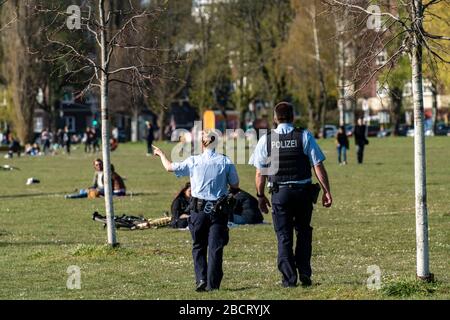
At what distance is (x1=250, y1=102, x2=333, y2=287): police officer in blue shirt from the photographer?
40.8ft

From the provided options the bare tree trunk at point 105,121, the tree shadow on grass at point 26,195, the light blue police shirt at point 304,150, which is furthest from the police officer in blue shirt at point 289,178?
the tree shadow on grass at point 26,195

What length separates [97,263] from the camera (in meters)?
16.1

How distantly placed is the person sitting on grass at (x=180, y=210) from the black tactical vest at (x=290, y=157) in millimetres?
9508

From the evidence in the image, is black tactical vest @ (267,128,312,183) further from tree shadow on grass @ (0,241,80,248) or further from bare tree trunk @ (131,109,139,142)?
bare tree trunk @ (131,109,139,142)

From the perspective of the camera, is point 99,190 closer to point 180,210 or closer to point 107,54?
point 180,210

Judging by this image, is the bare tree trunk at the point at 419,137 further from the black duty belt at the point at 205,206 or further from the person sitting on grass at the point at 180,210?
the person sitting on grass at the point at 180,210

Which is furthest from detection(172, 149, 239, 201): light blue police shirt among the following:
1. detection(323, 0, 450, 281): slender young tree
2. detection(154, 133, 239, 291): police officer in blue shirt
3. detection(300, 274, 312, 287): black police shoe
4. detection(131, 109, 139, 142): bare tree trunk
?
detection(131, 109, 139, 142): bare tree trunk

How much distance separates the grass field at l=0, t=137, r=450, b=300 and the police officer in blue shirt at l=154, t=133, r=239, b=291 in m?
0.31

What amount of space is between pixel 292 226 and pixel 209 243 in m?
0.97

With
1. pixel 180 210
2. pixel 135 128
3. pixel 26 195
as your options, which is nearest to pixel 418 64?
pixel 180 210

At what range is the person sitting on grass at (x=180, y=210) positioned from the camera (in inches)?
863

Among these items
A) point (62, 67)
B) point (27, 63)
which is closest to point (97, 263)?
point (62, 67)

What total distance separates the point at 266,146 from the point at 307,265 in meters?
1.44

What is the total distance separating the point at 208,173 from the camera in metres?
12.8
